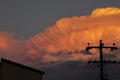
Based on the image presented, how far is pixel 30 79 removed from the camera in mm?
49719

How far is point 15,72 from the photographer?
44.8 m

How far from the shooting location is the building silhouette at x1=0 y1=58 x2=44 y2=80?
41.5 meters

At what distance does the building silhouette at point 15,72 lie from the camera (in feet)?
136

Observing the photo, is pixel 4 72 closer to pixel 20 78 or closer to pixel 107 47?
pixel 20 78

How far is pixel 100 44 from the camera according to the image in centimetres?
5934

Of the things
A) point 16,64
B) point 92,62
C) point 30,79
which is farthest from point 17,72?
point 92,62

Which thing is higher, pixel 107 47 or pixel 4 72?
pixel 107 47

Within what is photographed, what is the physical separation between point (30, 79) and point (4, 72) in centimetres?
831

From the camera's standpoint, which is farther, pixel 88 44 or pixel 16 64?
pixel 88 44

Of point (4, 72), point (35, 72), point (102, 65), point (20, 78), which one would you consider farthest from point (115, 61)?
point (4, 72)

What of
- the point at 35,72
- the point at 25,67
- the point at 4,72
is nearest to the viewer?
the point at 4,72

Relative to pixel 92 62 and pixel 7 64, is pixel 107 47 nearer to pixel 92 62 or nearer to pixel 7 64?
pixel 92 62

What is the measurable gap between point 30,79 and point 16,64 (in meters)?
5.37

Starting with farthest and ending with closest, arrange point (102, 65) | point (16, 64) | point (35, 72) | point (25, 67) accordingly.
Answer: point (102, 65) → point (35, 72) → point (25, 67) → point (16, 64)
